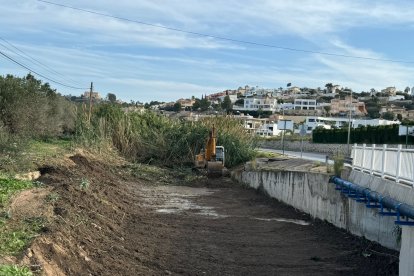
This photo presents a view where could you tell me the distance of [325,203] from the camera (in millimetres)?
19953

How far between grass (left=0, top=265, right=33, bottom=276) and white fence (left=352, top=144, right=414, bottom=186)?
8223 mm

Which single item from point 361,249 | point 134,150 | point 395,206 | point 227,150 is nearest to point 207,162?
point 227,150

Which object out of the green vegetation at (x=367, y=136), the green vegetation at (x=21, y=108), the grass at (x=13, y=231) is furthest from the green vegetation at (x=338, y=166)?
the green vegetation at (x=367, y=136)

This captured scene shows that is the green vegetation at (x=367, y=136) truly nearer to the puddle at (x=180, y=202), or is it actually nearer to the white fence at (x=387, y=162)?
the puddle at (x=180, y=202)

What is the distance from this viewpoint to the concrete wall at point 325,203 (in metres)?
14.8

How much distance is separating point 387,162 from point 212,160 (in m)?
23.6

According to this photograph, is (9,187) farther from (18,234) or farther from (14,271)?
(14,271)

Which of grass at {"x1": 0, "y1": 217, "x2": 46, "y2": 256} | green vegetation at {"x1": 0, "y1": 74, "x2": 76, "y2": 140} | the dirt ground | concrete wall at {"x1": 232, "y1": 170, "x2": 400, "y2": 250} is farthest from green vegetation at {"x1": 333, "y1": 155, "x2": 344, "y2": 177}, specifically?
green vegetation at {"x1": 0, "y1": 74, "x2": 76, "y2": 140}

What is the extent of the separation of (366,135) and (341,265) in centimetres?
4748

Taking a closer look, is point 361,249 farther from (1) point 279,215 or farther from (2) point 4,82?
(2) point 4,82

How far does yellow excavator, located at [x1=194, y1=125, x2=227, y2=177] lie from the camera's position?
121 feet

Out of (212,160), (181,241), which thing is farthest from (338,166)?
(212,160)

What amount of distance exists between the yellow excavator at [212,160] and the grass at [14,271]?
28.9 metres

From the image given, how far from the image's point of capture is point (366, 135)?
59.2m
